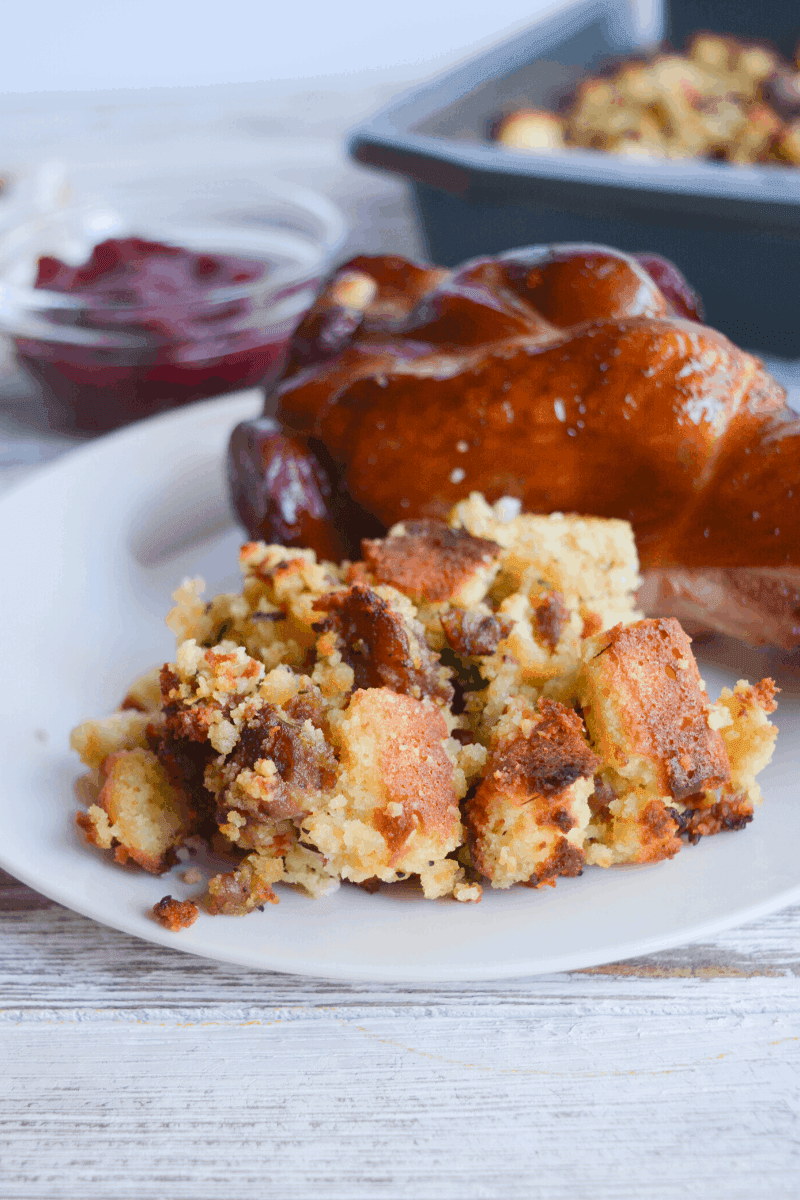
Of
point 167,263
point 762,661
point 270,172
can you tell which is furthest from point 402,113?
point 762,661

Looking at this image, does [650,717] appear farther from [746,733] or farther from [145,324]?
[145,324]

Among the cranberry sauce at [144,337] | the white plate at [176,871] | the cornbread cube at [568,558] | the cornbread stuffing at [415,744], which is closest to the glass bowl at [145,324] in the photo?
the cranberry sauce at [144,337]

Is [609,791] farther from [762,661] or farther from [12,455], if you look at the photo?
[12,455]

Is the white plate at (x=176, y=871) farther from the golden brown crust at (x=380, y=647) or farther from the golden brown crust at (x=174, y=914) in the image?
the golden brown crust at (x=380, y=647)

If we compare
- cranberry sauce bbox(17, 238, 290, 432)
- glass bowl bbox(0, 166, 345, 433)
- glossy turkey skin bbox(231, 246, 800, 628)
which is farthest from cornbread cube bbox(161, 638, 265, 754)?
cranberry sauce bbox(17, 238, 290, 432)

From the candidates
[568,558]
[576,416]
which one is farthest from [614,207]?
[568,558]

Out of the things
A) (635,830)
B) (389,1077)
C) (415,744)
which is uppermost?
(415,744)
